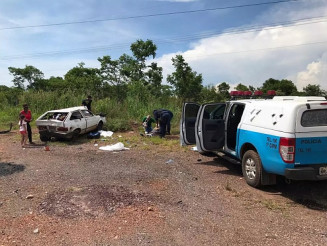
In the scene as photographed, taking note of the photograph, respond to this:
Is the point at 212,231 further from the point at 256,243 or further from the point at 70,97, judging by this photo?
the point at 70,97

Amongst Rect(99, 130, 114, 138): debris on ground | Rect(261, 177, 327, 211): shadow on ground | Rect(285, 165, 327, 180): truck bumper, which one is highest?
Rect(285, 165, 327, 180): truck bumper

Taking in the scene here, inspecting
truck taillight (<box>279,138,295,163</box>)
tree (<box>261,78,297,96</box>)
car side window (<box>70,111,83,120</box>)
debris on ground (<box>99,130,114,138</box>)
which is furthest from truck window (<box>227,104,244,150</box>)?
tree (<box>261,78,297,96</box>)

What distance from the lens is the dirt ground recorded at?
420 cm

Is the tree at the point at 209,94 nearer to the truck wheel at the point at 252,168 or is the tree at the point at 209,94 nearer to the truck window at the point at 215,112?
the truck window at the point at 215,112

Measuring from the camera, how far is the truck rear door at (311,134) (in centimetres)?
527

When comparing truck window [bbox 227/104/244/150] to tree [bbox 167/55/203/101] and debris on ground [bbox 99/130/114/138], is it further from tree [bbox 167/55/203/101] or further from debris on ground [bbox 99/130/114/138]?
tree [bbox 167/55/203/101]

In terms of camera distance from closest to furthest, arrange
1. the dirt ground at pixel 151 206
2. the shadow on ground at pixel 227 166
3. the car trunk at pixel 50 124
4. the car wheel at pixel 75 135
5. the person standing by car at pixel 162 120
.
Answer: the dirt ground at pixel 151 206 → the shadow on ground at pixel 227 166 → the car trunk at pixel 50 124 → the car wheel at pixel 75 135 → the person standing by car at pixel 162 120

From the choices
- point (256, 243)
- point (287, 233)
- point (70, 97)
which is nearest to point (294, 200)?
point (287, 233)

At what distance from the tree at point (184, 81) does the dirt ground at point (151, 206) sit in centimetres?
1913

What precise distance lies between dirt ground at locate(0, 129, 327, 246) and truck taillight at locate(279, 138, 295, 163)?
860 millimetres

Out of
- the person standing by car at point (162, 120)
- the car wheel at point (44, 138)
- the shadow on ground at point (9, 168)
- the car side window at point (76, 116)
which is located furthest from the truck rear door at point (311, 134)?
the car wheel at point (44, 138)

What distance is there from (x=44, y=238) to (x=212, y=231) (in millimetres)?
2317

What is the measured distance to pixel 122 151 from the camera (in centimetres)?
1064

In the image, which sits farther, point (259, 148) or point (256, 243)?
point (259, 148)
